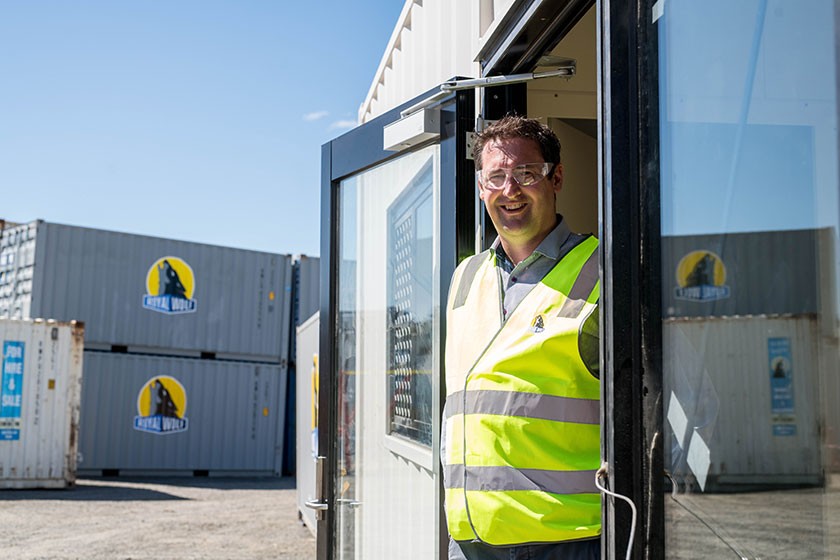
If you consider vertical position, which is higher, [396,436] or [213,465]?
[396,436]

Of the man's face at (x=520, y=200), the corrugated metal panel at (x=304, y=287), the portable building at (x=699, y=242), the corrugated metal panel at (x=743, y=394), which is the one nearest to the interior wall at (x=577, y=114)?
the portable building at (x=699, y=242)

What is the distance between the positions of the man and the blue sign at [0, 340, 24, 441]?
11294 mm

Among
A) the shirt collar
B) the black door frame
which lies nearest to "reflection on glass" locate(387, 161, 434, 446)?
the shirt collar

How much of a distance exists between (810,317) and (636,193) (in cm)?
56

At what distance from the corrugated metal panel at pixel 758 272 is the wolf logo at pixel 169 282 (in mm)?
14667

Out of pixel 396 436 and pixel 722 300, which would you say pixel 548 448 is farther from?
pixel 396 436

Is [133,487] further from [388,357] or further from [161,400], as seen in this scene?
[388,357]

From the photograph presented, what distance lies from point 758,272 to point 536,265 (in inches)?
37.2

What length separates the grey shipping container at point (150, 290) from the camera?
1453 cm

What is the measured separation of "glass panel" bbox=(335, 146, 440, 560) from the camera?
3256mm

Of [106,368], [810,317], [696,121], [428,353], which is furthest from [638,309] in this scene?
[106,368]

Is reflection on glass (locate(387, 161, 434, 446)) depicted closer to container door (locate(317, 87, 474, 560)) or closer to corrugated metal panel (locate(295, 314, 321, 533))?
container door (locate(317, 87, 474, 560))

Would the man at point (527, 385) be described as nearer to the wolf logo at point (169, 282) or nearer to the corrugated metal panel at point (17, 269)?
the corrugated metal panel at point (17, 269)

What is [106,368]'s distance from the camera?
1496cm
